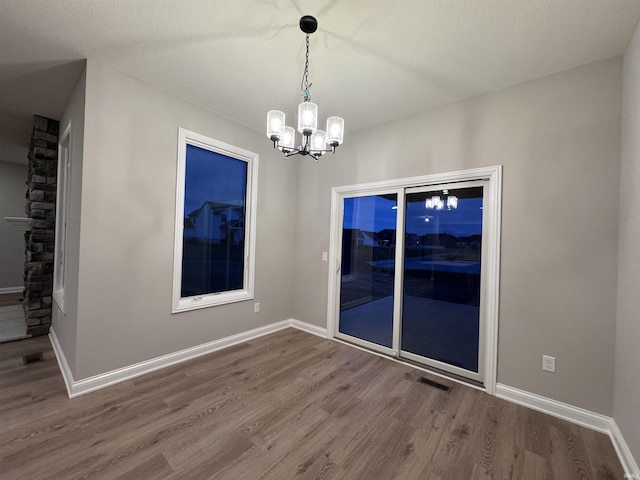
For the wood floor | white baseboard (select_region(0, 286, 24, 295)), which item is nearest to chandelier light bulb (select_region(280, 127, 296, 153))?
the wood floor

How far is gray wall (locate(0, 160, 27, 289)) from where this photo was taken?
17.6 ft

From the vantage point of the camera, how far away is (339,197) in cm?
368

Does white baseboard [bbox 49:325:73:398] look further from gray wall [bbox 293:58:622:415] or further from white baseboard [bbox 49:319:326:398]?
gray wall [bbox 293:58:622:415]

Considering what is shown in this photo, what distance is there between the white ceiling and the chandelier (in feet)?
0.27

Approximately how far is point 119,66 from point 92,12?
0.61 meters

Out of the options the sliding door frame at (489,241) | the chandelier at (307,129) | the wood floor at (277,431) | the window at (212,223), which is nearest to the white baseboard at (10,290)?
the wood floor at (277,431)

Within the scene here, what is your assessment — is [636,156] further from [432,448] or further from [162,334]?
[162,334]

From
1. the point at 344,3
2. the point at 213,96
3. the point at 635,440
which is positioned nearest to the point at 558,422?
the point at 635,440

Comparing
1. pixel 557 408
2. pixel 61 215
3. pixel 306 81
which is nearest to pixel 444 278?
pixel 557 408

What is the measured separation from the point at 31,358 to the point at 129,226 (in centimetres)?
182

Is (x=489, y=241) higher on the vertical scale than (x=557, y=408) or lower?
higher

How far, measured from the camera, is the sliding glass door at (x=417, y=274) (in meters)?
2.67

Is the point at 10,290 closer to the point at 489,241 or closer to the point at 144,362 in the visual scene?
the point at 144,362

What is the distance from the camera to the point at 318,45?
1995mm
